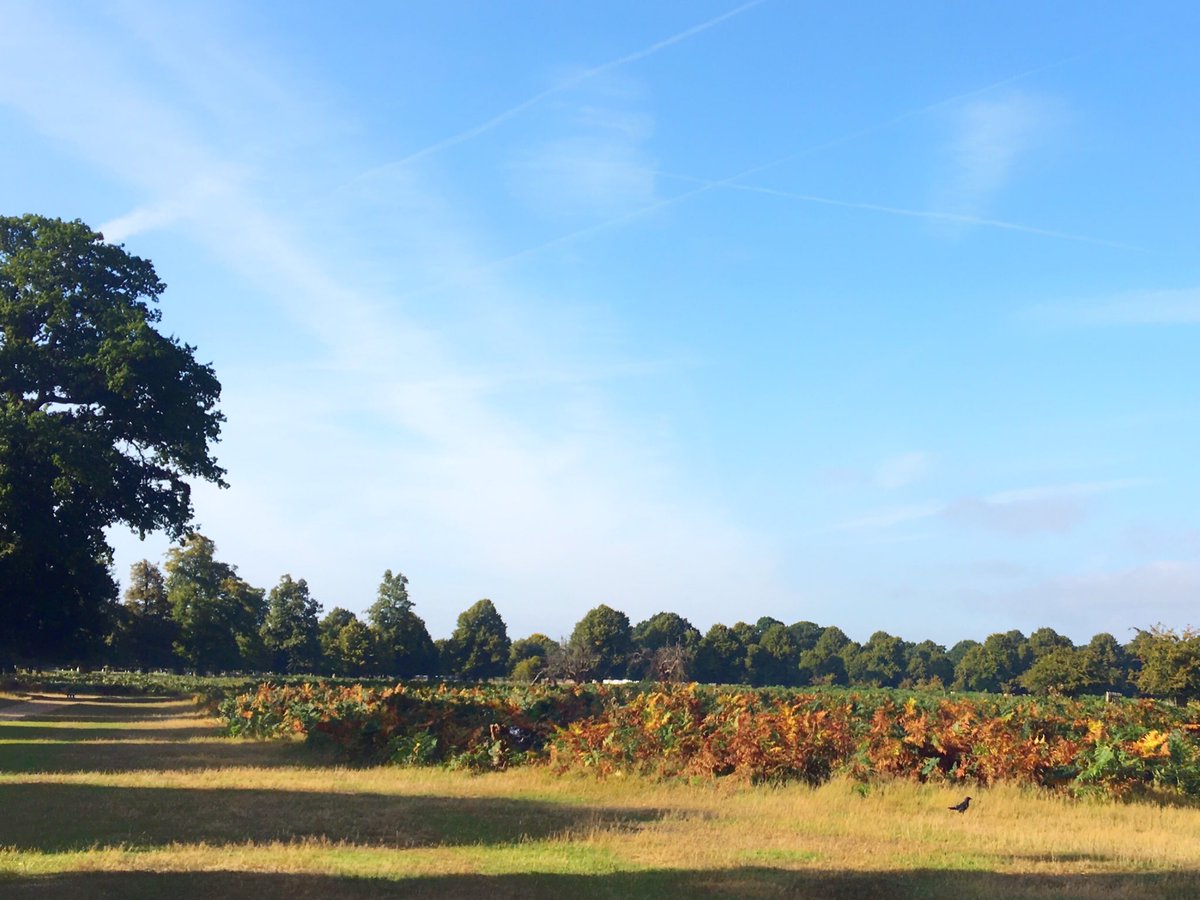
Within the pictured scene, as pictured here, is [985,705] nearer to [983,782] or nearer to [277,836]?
[983,782]

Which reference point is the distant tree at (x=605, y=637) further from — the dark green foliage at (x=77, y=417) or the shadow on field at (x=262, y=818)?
the shadow on field at (x=262, y=818)

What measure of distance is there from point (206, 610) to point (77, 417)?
44306 millimetres

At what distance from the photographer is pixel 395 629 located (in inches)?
3669

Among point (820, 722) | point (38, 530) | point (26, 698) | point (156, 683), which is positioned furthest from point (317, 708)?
point (156, 683)

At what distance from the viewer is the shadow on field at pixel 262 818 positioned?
1156cm

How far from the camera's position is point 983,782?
17.6 meters

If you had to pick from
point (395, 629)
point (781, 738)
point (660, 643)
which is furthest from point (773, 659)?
point (781, 738)

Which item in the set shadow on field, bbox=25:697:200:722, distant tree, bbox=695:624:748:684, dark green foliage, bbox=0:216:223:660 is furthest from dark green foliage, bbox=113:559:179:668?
distant tree, bbox=695:624:748:684

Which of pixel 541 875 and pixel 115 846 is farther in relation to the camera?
pixel 115 846

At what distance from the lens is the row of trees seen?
69.9 m

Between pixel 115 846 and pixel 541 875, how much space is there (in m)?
4.69

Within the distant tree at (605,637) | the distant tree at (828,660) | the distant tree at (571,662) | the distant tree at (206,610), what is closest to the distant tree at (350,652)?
the distant tree at (206,610)

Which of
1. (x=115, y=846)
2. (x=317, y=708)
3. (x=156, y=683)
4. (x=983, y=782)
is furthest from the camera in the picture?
(x=156, y=683)

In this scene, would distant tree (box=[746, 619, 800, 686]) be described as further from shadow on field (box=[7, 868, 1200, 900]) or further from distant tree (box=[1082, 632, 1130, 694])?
shadow on field (box=[7, 868, 1200, 900])
